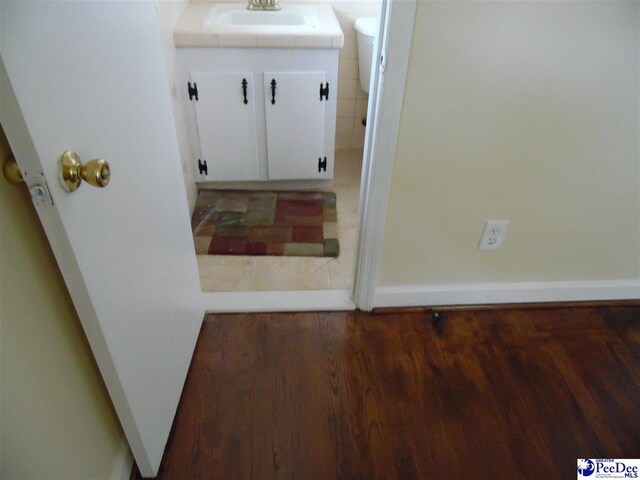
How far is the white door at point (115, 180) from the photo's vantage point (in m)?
0.59

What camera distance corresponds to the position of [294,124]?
212 cm

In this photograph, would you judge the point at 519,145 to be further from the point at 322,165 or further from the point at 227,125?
the point at 227,125

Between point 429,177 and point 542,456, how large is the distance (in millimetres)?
872

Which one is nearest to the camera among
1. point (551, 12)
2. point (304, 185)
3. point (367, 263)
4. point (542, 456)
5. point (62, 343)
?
point (62, 343)

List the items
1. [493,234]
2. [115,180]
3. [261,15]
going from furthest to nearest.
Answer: [261,15], [493,234], [115,180]

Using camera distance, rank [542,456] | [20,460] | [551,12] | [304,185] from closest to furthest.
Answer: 1. [20,460]
2. [551,12]
3. [542,456]
4. [304,185]

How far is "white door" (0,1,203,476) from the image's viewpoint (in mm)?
590

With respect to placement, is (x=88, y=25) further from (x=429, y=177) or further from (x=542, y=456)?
(x=542, y=456)

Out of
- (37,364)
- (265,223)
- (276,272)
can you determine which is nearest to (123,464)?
(37,364)

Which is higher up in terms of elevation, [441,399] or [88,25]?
[88,25]

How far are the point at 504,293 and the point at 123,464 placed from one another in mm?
1403

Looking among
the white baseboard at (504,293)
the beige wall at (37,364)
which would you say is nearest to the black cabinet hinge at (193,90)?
the white baseboard at (504,293)

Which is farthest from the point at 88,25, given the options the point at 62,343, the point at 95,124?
the point at 62,343

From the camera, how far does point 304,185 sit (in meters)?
2.42
